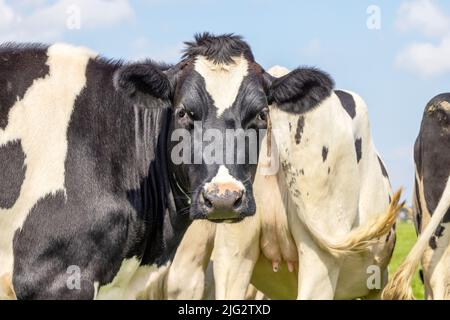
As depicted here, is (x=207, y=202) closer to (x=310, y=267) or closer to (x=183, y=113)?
(x=183, y=113)

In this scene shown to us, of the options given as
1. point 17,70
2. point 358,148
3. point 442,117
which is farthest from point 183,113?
point 442,117

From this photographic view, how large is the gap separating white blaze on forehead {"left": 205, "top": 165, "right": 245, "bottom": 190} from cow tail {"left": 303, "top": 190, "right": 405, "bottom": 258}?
5.70ft

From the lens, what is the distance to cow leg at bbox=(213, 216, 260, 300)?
32.5 ft

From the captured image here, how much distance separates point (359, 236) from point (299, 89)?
1616 mm

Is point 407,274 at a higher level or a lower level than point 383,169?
lower

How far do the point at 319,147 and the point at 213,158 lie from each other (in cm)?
234

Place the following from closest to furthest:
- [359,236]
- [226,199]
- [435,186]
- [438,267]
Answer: [226,199]
[359,236]
[438,267]
[435,186]

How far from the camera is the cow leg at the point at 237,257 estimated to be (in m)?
9.91

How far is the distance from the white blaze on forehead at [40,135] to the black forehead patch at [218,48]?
915 mm

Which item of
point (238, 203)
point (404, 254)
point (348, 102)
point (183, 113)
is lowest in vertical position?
point (404, 254)

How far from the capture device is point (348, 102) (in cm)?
1087

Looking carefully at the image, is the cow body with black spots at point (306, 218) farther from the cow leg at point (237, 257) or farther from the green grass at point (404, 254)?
the green grass at point (404, 254)

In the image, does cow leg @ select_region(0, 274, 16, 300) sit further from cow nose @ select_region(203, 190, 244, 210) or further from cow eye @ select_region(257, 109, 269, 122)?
cow eye @ select_region(257, 109, 269, 122)
